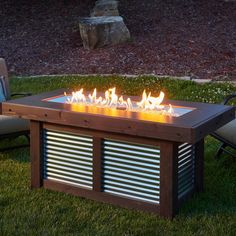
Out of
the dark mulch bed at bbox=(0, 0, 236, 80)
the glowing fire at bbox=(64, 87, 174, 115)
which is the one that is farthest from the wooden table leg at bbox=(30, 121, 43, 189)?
the dark mulch bed at bbox=(0, 0, 236, 80)

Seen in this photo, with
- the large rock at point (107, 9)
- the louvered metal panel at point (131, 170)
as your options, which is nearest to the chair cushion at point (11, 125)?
A: the louvered metal panel at point (131, 170)

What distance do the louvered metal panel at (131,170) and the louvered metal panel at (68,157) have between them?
158 mm

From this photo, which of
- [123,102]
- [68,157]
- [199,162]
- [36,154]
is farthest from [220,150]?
[36,154]

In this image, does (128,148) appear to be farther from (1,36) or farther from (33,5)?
(33,5)

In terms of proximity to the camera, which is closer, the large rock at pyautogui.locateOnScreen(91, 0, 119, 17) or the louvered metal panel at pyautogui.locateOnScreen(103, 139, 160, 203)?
the louvered metal panel at pyautogui.locateOnScreen(103, 139, 160, 203)

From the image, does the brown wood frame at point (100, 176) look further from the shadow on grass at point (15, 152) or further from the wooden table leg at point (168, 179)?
the shadow on grass at point (15, 152)

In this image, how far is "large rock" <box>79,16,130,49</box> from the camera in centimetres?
923

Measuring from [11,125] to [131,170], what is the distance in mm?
1574

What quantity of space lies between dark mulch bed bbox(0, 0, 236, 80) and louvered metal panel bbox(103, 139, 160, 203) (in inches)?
174

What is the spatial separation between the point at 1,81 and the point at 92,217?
2.41 meters

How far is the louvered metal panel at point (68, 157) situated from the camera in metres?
3.88

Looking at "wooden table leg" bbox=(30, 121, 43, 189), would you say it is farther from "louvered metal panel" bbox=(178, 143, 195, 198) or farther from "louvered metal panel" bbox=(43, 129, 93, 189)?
"louvered metal panel" bbox=(178, 143, 195, 198)

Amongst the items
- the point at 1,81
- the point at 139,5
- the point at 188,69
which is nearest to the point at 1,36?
the point at 139,5

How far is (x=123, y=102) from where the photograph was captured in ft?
13.2
